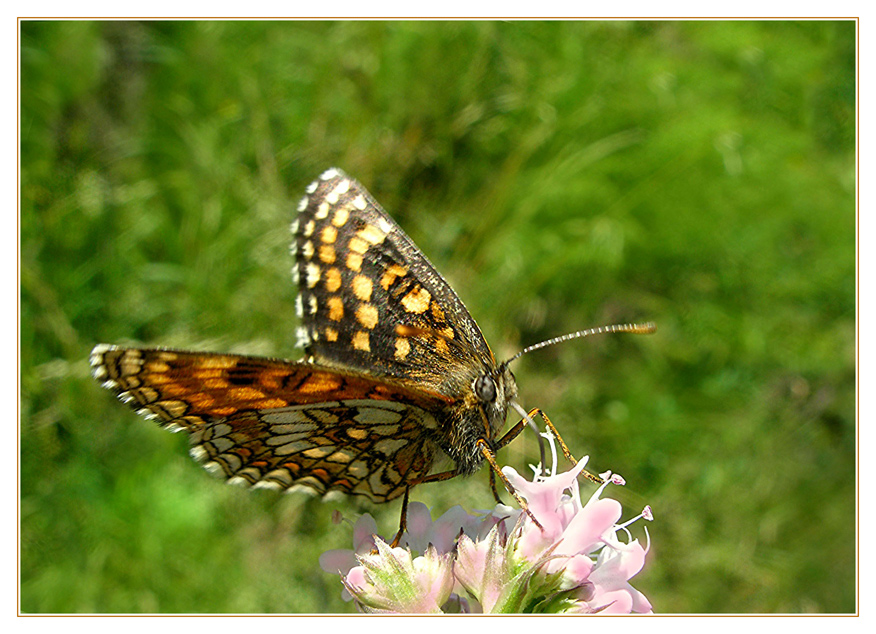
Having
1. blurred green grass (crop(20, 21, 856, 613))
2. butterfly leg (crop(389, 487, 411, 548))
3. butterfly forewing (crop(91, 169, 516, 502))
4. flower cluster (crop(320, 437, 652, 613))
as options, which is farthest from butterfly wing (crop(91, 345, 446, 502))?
blurred green grass (crop(20, 21, 856, 613))

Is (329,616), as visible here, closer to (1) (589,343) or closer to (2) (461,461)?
(2) (461,461)

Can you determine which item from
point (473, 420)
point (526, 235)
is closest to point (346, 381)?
point (473, 420)

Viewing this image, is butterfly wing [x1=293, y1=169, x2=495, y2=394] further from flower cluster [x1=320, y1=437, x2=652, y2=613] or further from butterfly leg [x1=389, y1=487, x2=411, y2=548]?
flower cluster [x1=320, y1=437, x2=652, y2=613]

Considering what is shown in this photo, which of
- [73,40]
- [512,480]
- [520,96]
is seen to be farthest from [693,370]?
[73,40]

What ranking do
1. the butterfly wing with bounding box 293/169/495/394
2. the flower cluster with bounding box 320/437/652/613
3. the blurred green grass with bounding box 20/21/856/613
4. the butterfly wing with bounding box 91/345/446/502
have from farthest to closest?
the blurred green grass with bounding box 20/21/856/613 → the butterfly wing with bounding box 293/169/495/394 → the butterfly wing with bounding box 91/345/446/502 → the flower cluster with bounding box 320/437/652/613

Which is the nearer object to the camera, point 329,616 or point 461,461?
point 329,616

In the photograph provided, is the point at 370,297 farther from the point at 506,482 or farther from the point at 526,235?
the point at 526,235

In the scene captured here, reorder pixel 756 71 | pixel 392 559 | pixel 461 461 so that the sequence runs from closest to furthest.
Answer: pixel 392 559
pixel 461 461
pixel 756 71
